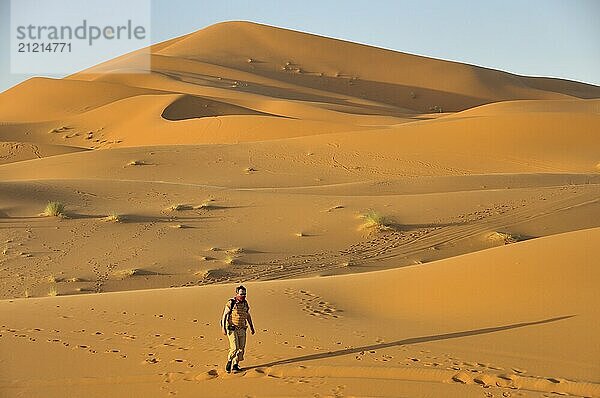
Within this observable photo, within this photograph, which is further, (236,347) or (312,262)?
(312,262)

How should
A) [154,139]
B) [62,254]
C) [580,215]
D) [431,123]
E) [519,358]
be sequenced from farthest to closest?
[154,139] → [431,123] → [580,215] → [62,254] → [519,358]

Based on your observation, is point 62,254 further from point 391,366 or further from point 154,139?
point 154,139

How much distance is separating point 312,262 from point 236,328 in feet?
24.4

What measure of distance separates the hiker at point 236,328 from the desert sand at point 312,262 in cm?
15

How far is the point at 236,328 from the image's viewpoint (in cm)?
698

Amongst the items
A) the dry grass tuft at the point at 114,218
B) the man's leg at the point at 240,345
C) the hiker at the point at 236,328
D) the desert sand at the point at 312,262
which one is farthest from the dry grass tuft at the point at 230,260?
the man's leg at the point at 240,345

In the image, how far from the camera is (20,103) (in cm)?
6181

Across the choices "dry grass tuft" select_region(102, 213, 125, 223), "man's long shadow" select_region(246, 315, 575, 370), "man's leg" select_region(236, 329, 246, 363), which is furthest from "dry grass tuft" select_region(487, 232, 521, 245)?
"man's leg" select_region(236, 329, 246, 363)

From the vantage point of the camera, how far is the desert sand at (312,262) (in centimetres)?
682

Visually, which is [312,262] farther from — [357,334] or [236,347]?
[236,347]

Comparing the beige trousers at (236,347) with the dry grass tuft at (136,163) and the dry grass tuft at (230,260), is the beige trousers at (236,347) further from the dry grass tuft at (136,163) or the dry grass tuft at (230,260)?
the dry grass tuft at (136,163)

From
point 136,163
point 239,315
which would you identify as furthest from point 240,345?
point 136,163

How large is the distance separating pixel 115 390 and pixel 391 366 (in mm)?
2567

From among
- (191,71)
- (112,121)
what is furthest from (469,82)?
(112,121)
